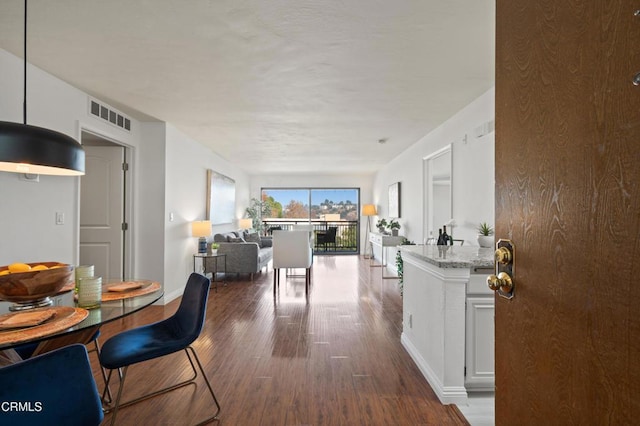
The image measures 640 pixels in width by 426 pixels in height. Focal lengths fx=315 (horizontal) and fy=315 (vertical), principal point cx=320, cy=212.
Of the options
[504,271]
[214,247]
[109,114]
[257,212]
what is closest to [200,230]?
[214,247]

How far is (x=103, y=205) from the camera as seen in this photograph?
417cm

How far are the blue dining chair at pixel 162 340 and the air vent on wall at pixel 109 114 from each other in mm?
2504

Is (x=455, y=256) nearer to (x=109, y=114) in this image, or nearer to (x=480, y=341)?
(x=480, y=341)

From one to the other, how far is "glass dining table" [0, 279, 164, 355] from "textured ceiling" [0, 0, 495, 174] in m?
1.73

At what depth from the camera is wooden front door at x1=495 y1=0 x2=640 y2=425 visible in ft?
2.01

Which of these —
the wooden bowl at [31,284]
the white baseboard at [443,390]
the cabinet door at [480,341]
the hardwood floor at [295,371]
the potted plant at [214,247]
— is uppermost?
the wooden bowl at [31,284]

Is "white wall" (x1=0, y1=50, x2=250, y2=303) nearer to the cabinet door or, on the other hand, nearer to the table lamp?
the table lamp

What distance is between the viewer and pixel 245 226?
8.38m

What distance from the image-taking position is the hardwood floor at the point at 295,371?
1931mm

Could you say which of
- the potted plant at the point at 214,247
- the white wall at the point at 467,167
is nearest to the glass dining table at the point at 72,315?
the white wall at the point at 467,167

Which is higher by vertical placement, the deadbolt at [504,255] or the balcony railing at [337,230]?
the deadbolt at [504,255]

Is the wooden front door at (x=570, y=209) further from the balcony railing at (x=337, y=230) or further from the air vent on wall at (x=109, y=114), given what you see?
the balcony railing at (x=337, y=230)

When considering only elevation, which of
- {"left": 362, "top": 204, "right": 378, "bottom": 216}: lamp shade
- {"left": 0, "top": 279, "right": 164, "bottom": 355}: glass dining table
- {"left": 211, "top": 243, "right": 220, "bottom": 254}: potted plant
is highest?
{"left": 362, "top": 204, "right": 378, "bottom": 216}: lamp shade

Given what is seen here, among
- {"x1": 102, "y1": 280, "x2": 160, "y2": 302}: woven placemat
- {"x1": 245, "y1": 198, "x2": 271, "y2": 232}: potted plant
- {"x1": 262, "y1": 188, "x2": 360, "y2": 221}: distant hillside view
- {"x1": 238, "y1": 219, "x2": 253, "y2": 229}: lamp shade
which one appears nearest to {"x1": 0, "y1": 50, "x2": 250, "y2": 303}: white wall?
{"x1": 238, "y1": 219, "x2": 253, "y2": 229}: lamp shade
